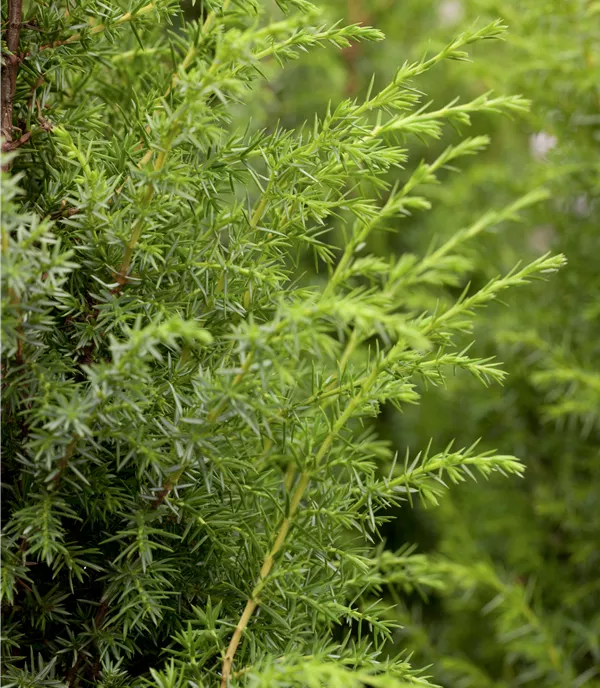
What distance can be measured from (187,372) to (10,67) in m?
0.26

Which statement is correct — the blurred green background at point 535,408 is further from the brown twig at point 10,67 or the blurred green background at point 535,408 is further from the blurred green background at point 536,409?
the brown twig at point 10,67

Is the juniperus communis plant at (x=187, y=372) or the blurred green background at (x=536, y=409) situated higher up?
the juniperus communis plant at (x=187, y=372)

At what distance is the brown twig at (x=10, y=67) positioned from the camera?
0.54 m

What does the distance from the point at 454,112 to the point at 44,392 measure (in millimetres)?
342

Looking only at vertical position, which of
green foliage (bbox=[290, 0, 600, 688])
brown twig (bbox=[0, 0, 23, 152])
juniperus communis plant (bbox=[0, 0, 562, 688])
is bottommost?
green foliage (bbox=[290, 0, 600, 688])

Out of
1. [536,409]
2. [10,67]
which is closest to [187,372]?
[10,67]

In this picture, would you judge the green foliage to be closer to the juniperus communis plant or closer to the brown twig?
the juniperus communis plant

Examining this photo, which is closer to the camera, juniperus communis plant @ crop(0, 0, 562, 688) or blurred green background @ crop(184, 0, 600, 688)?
juniperus communis plant @ crop(0, 0, 562, 688)

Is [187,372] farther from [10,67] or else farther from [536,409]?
[536,409]

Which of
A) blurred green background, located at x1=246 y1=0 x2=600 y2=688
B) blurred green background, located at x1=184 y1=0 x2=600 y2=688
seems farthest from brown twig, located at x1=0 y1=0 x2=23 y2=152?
blurred green background, located at x1=246 y1=0 x2=600 y2=688

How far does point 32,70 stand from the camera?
1.82 ft

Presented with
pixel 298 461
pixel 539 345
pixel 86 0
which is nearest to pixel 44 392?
pixel 298 461

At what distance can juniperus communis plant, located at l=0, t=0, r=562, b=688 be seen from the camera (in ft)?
1.56

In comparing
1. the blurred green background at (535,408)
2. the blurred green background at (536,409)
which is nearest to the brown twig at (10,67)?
the blurred green background at (535,408)
